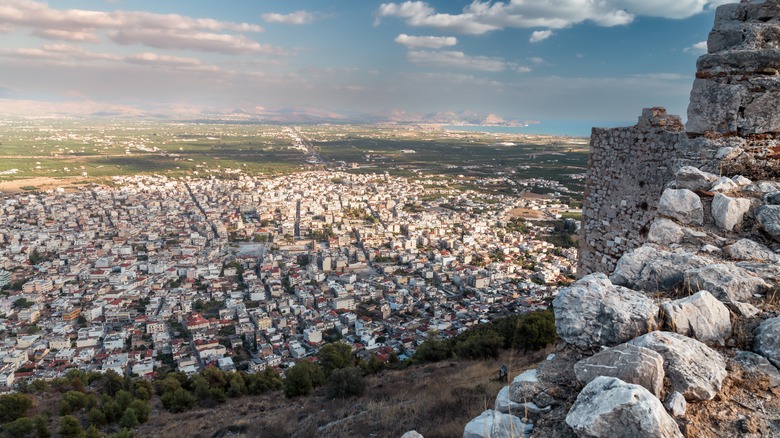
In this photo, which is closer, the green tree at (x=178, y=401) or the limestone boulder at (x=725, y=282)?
the limestone boulder at (x=725, y=282)

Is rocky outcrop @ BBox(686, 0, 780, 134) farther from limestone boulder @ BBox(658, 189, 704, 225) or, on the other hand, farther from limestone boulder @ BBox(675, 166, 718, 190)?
limestone boulder @ BBox(658, 189, 704, 225)

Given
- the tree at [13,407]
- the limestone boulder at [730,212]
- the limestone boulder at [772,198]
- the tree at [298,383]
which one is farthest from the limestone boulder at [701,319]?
the tree at [13,407]

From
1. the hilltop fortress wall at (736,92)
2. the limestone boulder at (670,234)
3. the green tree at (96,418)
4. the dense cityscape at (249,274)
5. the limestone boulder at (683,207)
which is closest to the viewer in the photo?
the limestone boulder at (670,234)

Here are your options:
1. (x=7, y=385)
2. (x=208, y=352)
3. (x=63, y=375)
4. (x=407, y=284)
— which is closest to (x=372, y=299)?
(x=407, y=284)

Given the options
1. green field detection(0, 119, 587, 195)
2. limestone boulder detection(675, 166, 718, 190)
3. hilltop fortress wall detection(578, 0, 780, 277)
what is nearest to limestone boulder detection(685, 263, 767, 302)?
limestone boulder detection(675, 166, 718, 190)

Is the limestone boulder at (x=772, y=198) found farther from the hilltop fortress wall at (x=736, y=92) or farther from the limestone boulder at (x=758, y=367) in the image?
the limestone boulder at (x=758, y=367)

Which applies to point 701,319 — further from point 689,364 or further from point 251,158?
point 251,158
